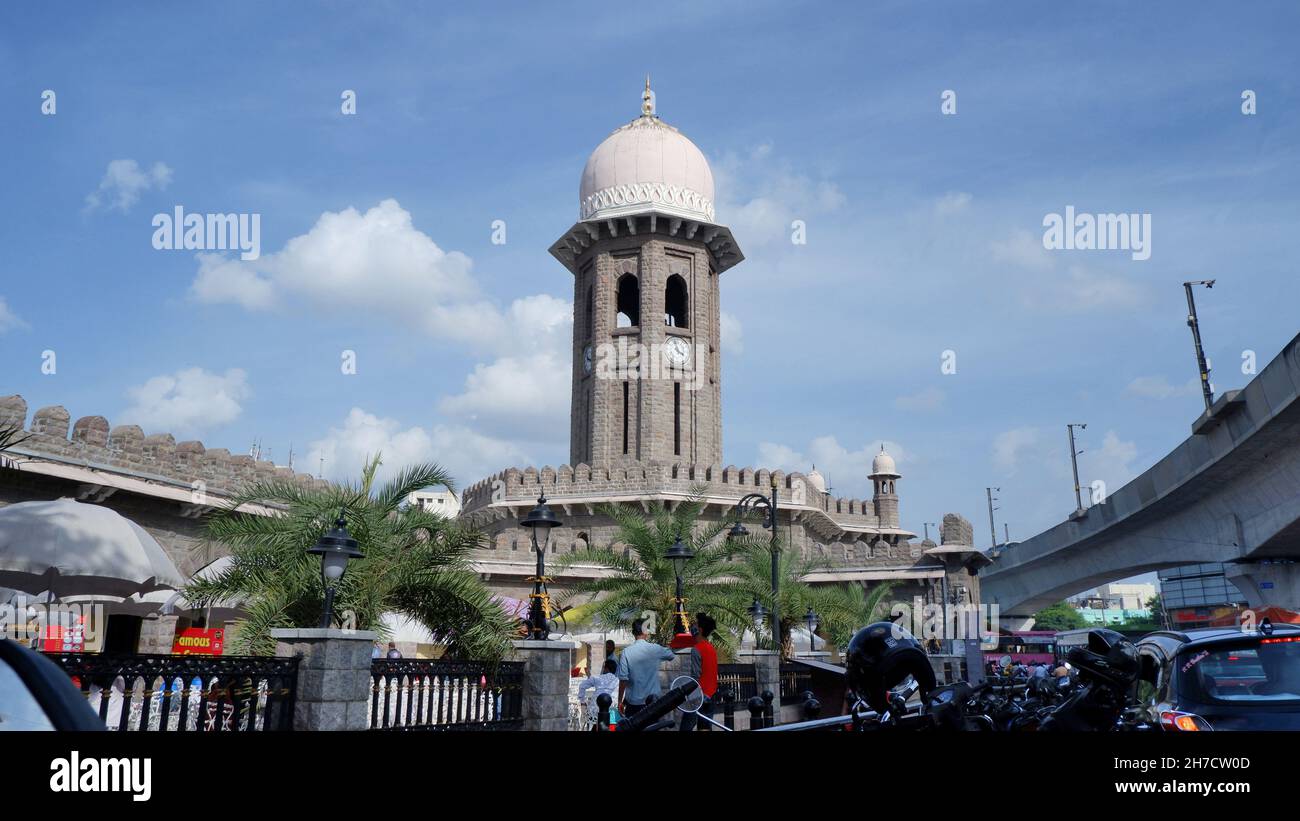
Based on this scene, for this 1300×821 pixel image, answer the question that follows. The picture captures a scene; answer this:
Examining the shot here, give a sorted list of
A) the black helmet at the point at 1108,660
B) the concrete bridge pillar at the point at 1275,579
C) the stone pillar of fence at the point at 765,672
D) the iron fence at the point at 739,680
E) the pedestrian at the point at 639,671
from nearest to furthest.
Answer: the black helmet at the point at 1108,660 < the pedestrian at the point at 639,671 < the iron fence at the point at 739,680 < the stone pillar of fence at the point at 765,672 < the concrete bridge pillar at the point at 1275,579

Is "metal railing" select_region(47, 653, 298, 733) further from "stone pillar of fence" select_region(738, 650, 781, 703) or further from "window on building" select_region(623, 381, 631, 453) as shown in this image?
"window on building" select_region(623, 381, 631, 453)

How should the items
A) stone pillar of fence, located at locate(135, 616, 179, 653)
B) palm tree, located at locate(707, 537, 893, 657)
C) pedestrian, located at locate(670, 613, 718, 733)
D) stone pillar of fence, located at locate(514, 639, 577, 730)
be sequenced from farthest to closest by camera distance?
palm tree, located at locate(707, 537, 893, 657) → stone pillar of fence, located at locate(135, 616, 179, 653) → stone pillar of fence, located at locate(514, 639, 577, 730) → pedestrian, located at locate(670, 613, 718, 733)

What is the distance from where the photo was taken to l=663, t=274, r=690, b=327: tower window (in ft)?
133

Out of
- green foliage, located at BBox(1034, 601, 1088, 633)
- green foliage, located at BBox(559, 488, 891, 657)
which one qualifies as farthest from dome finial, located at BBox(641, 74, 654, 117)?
green foliage, located at BBox(1034, 601, 1088, 633)

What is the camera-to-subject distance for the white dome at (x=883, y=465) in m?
44.5

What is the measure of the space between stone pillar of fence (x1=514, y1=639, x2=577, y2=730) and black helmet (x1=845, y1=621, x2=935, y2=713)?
508 centimetres

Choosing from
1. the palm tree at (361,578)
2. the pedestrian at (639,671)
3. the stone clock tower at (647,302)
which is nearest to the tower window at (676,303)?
the stone clock tower at (647,302)

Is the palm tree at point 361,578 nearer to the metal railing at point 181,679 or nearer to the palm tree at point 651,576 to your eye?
the metal railing at point 181,679

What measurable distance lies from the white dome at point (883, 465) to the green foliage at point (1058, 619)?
7708 centimetres

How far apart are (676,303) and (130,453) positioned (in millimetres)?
25950

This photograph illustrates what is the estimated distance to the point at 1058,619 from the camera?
372 ft
